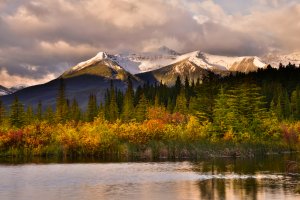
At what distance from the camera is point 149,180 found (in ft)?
164

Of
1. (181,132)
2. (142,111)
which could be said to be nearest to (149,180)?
(181,132)

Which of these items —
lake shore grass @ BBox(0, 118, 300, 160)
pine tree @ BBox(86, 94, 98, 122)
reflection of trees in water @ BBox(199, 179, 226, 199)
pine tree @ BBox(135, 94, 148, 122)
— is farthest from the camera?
pine tree @ BBox(86, 94, 98, 122)

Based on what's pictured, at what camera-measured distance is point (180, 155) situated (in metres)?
79.8

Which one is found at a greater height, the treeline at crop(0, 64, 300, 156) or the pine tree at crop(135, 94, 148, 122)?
the pine tree at crop(135, 94, 148, 122)

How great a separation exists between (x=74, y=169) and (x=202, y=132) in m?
37.9

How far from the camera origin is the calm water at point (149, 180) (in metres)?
40.3

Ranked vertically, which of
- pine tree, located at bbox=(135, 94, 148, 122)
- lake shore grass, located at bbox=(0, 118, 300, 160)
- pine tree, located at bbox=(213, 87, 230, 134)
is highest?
pine tree, located at bbox=(135, 94, 148, 122)

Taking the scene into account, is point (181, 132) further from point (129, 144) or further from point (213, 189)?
point (213, 189)

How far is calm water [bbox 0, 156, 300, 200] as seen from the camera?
40.3 meters

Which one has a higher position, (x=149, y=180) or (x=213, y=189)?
(x=149, y=180)

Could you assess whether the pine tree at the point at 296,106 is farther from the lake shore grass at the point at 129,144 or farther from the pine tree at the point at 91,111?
the pine tree at the point at 91,111

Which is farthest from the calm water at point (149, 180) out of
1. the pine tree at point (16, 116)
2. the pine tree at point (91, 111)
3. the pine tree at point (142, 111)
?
the pine tree at point (91, 111)

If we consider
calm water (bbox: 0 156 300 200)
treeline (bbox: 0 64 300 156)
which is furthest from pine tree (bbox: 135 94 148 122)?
calm water (bbox: 0 156 300 200)

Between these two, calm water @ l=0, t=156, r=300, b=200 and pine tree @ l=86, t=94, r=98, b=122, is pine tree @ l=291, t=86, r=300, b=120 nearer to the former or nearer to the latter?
pine tree @ l=86, t=94, r=98, b=122
